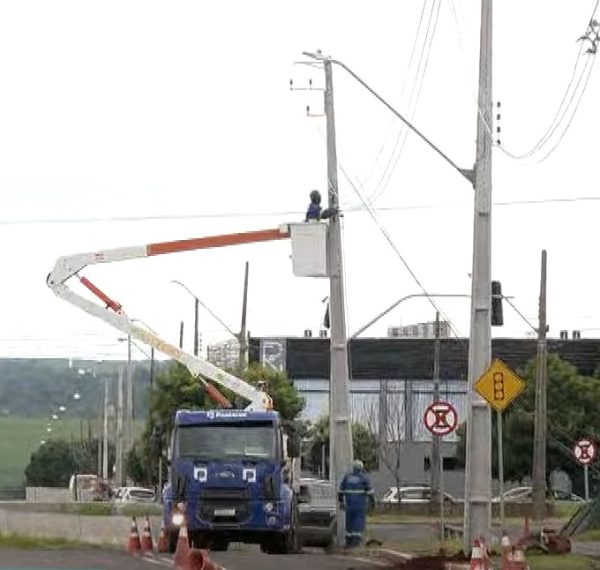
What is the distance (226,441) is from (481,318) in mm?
5551

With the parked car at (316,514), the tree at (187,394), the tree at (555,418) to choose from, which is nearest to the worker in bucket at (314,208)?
the parked car at (316,514)

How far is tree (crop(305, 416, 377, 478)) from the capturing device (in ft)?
247

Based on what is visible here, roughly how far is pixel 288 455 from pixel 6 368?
87918 mm

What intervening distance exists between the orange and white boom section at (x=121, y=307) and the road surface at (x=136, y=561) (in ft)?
19.9

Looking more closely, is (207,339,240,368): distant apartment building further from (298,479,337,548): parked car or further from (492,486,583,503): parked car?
(298,479,337,548): parked car

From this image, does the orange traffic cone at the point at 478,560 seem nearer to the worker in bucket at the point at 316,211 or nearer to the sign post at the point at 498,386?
the sign post at the point at 498,386

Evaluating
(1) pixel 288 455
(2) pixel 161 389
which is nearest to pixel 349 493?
(1) pixel 288 455

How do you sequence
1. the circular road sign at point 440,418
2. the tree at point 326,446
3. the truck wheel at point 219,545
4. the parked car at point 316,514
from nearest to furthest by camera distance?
the circular road sign at point 440,418 < the truck wheel at point 219,545 < the parked car at point 316,514 < the tree at point 326,446

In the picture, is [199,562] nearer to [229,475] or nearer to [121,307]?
[229,475]

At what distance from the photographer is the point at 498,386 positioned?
2422 centimetres

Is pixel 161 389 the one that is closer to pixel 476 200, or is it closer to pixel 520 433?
pixel 520 433

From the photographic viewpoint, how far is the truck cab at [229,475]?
2753 centimetres

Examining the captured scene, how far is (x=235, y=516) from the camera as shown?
2759cm

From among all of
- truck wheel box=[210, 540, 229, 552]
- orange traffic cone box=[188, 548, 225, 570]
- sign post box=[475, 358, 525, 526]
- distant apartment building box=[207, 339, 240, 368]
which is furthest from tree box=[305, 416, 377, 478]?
orange traffic cone box=[188, 548, 225, 570]
